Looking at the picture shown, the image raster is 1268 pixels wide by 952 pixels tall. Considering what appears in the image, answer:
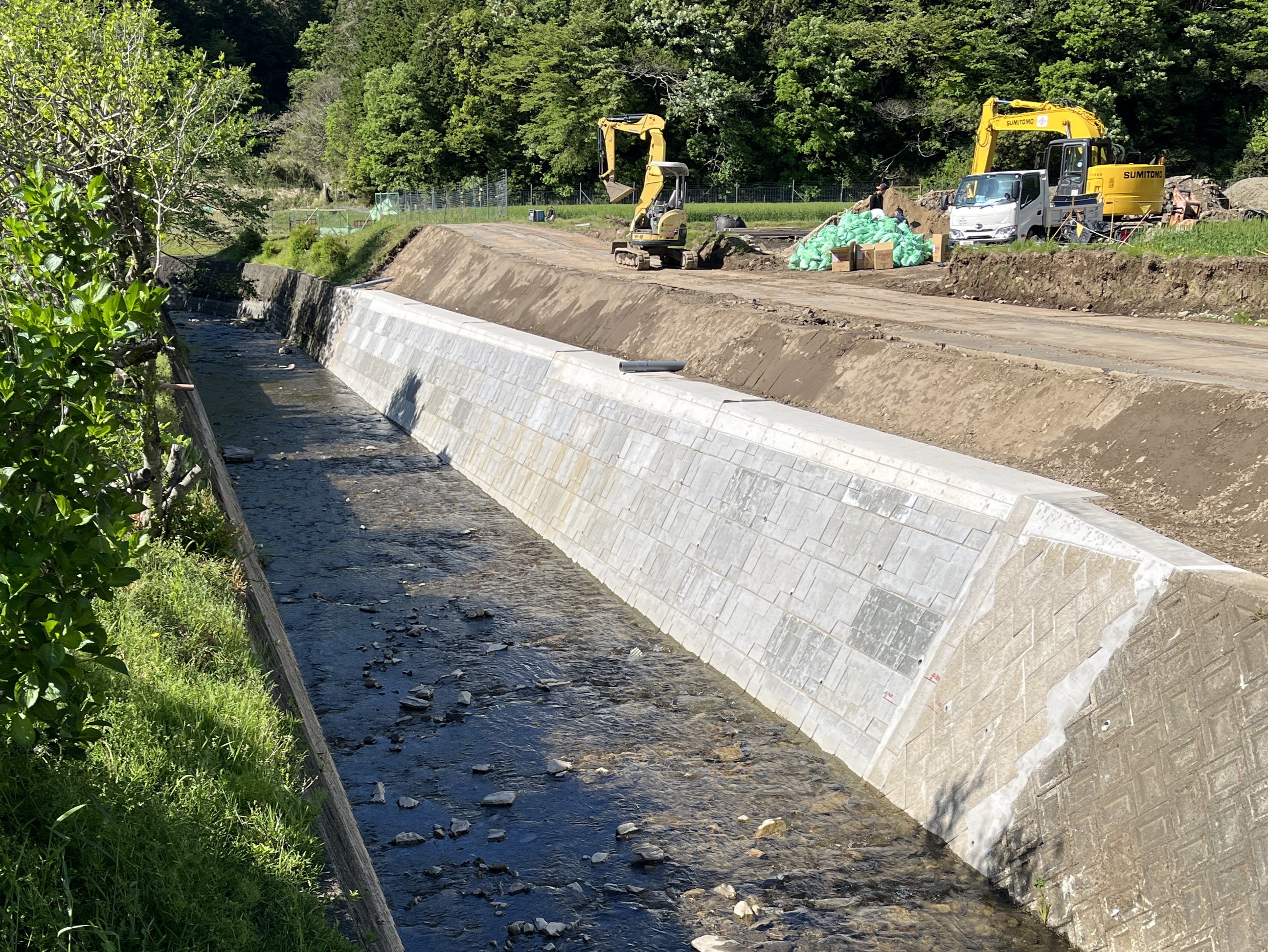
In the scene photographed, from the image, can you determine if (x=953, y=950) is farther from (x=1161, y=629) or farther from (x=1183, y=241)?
(x=1183, y=241)

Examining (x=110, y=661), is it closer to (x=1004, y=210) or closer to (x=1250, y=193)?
(x=1004, y=210)

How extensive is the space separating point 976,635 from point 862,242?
2609 centimetres

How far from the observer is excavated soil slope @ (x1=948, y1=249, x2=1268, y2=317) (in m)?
22.4

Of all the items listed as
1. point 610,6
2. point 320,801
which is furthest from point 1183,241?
point 610,6

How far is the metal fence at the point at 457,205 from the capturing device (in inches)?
2125

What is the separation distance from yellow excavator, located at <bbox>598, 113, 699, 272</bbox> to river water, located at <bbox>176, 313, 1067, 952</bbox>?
16.8 meters

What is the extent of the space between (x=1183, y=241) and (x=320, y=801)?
24979 mm

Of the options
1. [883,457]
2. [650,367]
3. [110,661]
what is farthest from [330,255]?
[110,661]

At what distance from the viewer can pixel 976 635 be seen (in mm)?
11016

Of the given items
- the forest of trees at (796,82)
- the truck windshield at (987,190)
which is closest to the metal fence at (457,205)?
the forest of trees at (796,82)

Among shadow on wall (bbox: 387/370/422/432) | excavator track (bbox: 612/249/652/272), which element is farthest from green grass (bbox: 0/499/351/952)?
excavator track (bbox: 612/249/652/272)

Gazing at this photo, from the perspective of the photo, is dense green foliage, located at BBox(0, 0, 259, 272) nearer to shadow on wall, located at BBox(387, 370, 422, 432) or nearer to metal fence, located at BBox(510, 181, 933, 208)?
shadow on wall, located at BBox(387, 370, 422, 432)

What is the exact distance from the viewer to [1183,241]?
26.2 m

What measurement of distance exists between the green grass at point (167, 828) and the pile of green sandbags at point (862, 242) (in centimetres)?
2812
